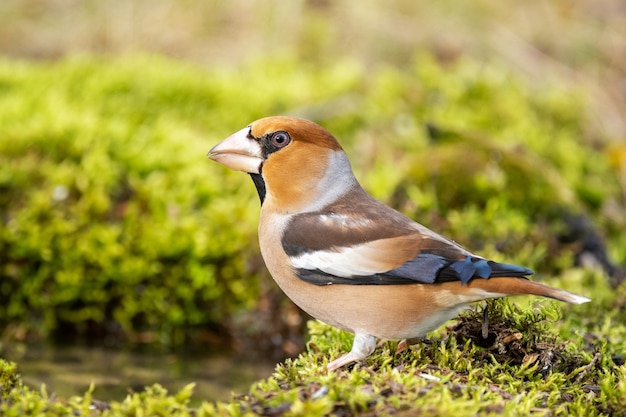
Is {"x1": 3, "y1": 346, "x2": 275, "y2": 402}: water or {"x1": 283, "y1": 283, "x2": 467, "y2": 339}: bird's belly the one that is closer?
{"x1": 283, "y1": 283, "x2": 467, "y2": 339}: bird's belly

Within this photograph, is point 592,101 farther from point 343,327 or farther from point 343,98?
point 343,327

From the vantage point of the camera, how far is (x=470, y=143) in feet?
24.8

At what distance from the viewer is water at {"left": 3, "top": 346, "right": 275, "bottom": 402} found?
5418mm

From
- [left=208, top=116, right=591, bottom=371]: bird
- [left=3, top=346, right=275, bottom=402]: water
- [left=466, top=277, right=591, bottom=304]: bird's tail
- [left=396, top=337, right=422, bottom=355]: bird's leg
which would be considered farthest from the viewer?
[left=3, top=346, right=275, bottom=402]: water

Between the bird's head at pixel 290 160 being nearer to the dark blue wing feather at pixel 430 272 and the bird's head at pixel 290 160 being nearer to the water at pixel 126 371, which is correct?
the dark blue wing feather at pixel 430 272

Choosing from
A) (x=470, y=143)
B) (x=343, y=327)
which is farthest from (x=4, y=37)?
(x=343, y=327)

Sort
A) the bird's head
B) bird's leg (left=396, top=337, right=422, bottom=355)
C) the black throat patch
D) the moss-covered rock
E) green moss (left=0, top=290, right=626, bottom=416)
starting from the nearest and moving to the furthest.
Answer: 1. green moss (left=0, top=290, right=626, bottom=416)
2. bird's leg (left=396, top=337, right=422, bottom=355)
3. the bird's head
4. the black throat patch
5. the moss-covered rock

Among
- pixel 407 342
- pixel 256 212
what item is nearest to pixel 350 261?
pixel 407 342

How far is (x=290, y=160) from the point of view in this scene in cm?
424

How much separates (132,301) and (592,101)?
7.36 m

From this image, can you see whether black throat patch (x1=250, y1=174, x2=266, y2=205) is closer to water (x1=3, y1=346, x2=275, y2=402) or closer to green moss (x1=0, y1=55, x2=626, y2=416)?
green moss (x1=0, y1=55, x2=626, y2=416)

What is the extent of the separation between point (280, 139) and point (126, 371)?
8.13 ft

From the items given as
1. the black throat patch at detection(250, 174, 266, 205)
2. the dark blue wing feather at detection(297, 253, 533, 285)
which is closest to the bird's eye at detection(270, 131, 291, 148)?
the black throat patch at detection(250, 174, 266, 205)

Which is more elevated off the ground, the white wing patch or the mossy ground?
the white wing patch
